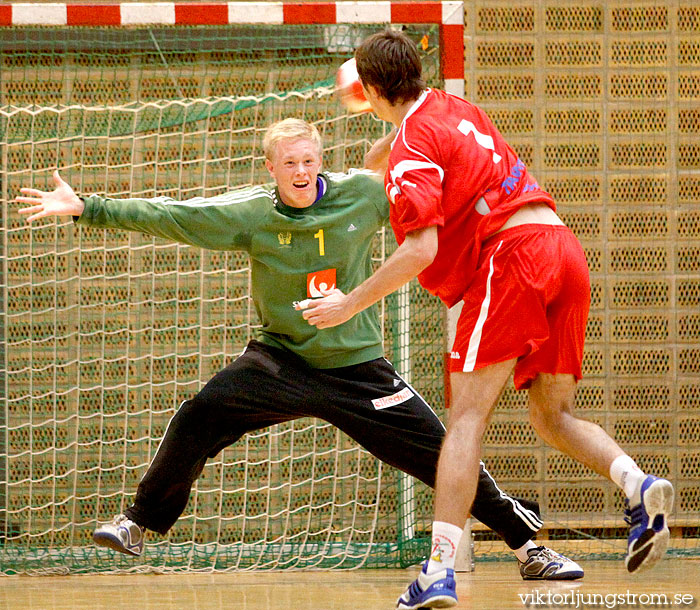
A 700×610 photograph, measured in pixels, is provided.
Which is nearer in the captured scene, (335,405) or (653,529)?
(653,529)

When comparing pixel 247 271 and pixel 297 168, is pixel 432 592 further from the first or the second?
pixel 247 271

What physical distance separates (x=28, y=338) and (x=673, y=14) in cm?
427

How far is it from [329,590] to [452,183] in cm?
181

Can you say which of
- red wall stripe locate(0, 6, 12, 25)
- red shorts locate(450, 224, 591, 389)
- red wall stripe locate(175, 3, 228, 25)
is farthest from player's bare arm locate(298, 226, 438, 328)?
red wall stripe locate(0, 6, 12, 25)

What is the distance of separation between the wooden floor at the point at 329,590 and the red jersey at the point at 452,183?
1.15 meters

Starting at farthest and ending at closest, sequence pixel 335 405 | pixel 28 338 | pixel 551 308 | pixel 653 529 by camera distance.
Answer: pixel 28 338 < pixel 335 405 < pixel 551 308 < pixel 653 529

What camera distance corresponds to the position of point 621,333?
5848mm

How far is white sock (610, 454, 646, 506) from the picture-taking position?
3083 mm

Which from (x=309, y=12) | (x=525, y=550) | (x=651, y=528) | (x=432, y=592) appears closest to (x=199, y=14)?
(x=309, y=12)

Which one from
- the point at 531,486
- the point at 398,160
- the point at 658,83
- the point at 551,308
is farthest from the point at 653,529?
the point at 658,83

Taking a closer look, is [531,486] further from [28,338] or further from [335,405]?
[28,338]

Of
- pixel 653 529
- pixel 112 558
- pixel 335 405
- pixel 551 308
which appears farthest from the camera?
pixel 112 558

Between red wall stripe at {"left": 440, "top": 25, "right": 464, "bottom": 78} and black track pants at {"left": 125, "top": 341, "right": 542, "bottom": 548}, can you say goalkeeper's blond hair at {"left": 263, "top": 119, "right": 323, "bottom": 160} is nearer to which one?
black track pants at {"left": 125, "top": 341, "right": 542, "bottom": 548}

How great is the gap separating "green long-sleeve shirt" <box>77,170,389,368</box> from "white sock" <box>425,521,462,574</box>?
116 centimetres
